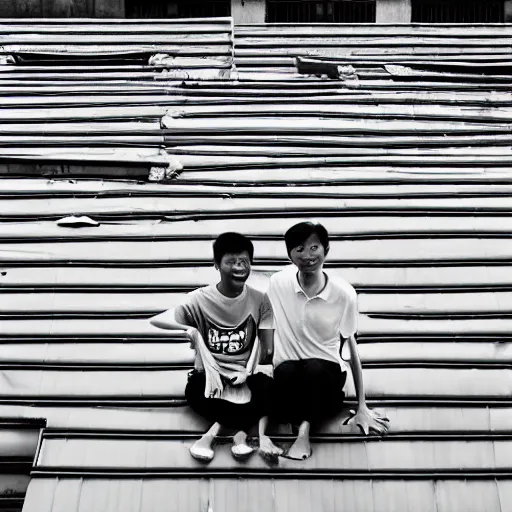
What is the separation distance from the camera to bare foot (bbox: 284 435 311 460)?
18.8 feet

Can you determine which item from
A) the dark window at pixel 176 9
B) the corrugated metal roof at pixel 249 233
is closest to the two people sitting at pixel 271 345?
the corrugated metal roof at pixel 249 233

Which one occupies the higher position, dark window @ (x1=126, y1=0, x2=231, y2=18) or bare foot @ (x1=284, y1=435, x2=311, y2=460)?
dark window @ (x1=126, y1=0, x2=231, y2=18)

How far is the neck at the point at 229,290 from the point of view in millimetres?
5996

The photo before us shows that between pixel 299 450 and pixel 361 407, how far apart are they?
1.67ft

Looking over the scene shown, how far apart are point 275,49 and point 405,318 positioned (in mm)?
4944

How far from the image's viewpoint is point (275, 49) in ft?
34.9

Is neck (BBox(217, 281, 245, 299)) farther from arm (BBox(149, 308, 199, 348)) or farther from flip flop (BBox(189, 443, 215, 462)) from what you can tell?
flip flop (BBox(189, 443, 215, 462))

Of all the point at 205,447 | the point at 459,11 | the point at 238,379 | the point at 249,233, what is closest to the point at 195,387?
the point at 238,379

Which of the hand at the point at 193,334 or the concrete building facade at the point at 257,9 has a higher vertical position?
the concrete building facade at the point at 257,9

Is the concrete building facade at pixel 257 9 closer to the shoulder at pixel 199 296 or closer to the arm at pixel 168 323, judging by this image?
the shoulder at pixel 199 296

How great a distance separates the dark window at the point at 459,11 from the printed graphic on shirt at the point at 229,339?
23.0 feet

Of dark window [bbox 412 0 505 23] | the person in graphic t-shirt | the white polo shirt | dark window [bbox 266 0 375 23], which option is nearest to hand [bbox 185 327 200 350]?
the person in graphic t-shirt

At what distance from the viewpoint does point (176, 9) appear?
1166cm

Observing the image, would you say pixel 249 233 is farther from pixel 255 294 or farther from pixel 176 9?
pixel 176 9
